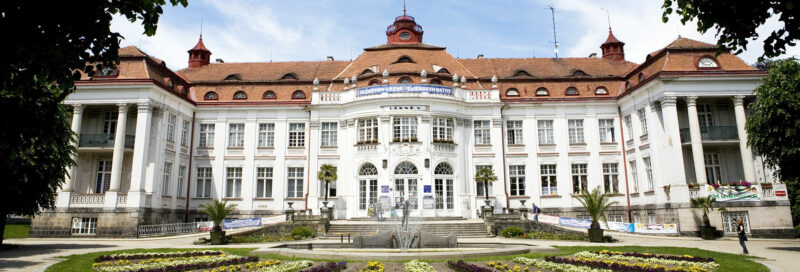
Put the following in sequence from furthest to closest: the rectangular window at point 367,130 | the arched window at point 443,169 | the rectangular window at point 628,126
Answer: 1. the rectangular window at point 628,126
2. the rectangular window at point 367,130
3. the arched window at point 443,169

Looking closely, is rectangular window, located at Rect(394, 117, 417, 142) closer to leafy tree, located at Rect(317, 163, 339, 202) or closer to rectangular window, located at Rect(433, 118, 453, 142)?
rectangular window, located at Rect(433, 118, 453, 142)

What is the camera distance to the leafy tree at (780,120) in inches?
768

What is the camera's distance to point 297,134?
111ft

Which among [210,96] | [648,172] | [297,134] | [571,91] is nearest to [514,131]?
[571,91]

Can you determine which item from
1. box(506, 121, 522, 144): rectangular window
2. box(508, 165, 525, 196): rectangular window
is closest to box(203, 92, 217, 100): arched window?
box(506, 121, 522, 144): rectangular window

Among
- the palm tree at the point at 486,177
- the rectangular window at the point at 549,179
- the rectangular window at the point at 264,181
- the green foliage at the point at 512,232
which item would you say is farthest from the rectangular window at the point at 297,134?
the rectangular window at the point at 549,179

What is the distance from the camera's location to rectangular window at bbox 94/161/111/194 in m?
30.3

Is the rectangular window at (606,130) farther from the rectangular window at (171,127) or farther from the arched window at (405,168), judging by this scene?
the rectangular window at (171,127)

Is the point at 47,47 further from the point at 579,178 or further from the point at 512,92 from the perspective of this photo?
the point at 579,178

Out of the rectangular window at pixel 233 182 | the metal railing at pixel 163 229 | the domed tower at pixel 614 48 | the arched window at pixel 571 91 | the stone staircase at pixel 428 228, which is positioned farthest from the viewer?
the domed tower at pixel 614 48

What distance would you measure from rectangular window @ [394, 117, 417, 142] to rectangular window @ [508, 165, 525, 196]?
7.03m

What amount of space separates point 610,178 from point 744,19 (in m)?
25.6

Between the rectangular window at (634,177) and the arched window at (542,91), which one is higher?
the arched window at (542,91)

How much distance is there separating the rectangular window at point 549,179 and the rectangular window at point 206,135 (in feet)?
71.6
